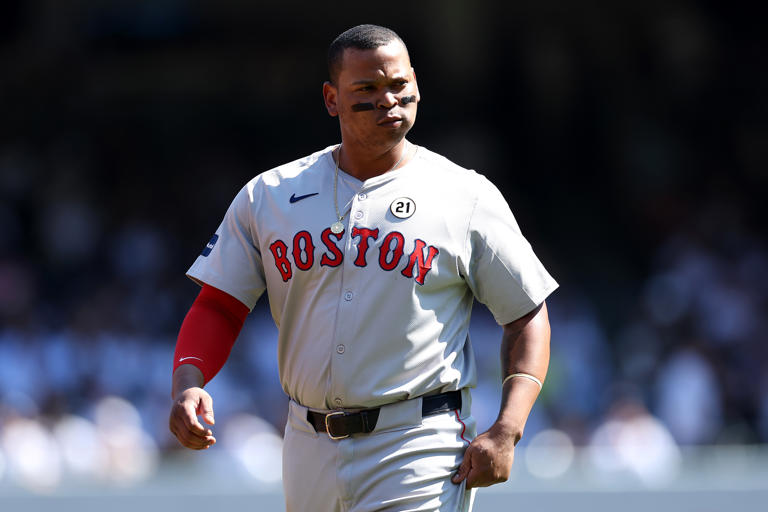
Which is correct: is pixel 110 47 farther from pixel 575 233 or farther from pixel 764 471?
pixel 764 471

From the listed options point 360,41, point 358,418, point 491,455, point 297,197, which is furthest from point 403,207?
point 491,455

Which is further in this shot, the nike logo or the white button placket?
the nike logo

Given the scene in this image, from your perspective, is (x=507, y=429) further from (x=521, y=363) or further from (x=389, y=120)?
(x=389, y=120)

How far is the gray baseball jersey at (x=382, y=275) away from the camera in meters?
3.10

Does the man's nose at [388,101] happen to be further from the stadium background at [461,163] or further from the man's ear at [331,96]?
the stadium background at [461,163]

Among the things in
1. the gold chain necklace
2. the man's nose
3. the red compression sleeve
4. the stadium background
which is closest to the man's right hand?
the red compression sleeve

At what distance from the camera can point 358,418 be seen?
308 centimetres

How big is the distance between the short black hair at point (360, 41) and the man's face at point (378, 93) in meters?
0.01

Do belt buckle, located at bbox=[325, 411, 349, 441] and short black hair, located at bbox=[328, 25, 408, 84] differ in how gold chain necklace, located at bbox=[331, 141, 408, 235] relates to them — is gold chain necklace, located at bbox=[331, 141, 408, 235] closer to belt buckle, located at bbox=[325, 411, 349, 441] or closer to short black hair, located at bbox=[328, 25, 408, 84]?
short black hair, located at bbox=[328, 25, 408, 84]

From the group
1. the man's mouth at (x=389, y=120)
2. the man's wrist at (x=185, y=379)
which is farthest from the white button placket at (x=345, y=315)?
the man's wrist at (x=185, y=379)

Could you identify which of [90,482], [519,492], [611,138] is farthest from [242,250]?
[611,138]

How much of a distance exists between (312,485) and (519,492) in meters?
3.95

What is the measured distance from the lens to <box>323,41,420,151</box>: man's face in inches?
124

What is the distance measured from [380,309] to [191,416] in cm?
57
